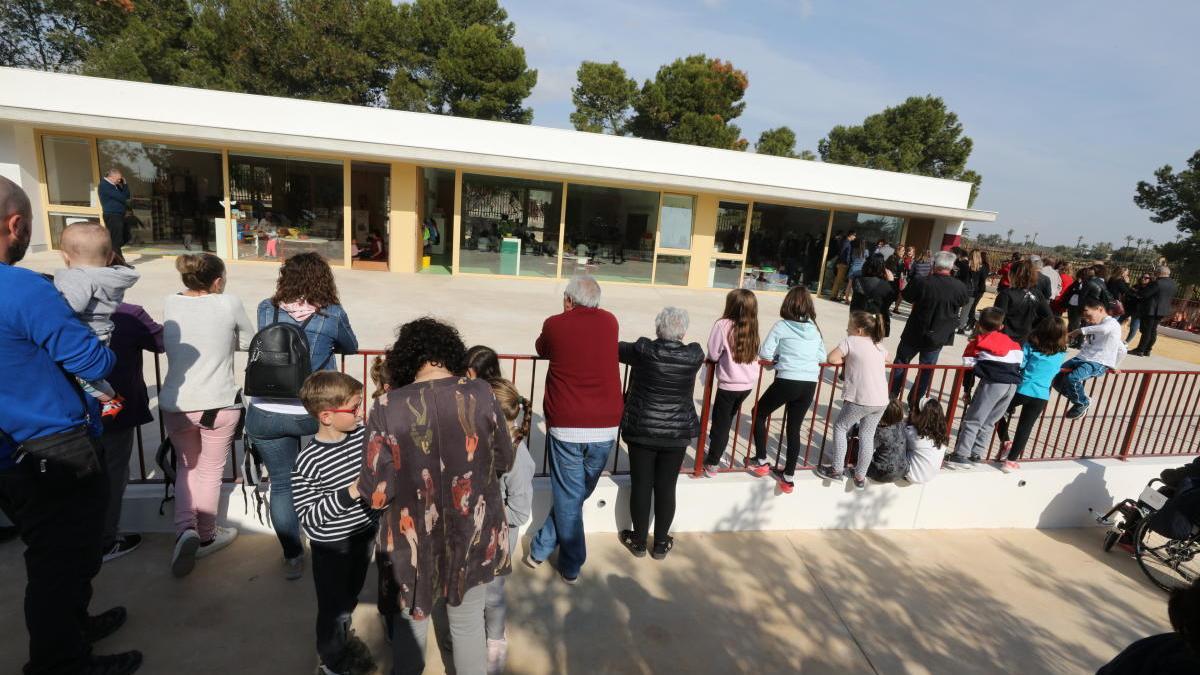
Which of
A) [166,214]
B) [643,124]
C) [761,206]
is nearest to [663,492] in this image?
[761,206]

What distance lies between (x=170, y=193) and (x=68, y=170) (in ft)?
5.71

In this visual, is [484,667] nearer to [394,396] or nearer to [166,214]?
[394,396]

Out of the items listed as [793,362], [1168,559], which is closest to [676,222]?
[793,362]

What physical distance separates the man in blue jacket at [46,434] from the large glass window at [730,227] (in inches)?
540

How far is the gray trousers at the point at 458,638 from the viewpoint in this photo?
7.55ft

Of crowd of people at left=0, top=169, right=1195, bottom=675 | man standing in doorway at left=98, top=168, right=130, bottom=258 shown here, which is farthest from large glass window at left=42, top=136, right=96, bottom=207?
crowd of people at left=0, top=169, right=1195, bottom=675

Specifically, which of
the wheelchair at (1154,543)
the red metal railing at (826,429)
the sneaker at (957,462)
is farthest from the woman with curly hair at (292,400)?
the wheelchair at (1154,543)

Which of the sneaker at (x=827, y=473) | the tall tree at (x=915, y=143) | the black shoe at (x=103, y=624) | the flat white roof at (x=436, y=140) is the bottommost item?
the black shoe at (x=103, y=624)

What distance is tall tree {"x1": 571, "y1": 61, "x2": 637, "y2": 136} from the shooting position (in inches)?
1489

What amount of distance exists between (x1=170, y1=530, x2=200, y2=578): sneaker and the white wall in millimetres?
12250

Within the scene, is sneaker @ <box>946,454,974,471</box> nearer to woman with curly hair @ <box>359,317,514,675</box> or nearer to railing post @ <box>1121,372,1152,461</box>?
railing post @ <box>1121,372,1152,461</box>

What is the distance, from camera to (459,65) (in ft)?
104

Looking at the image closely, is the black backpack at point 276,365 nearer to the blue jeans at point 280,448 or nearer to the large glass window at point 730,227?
the blue jeans at point 280,448

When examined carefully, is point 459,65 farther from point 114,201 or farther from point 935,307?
point 935,307
